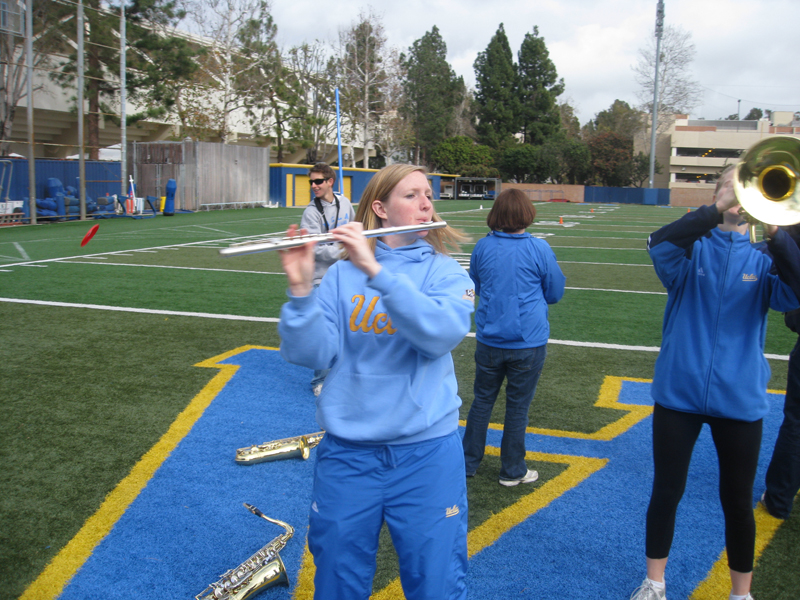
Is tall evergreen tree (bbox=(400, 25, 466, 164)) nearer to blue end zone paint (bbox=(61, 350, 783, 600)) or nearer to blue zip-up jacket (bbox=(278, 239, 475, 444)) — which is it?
blue end zone paint (bbox=(61, 350, 783, 600))

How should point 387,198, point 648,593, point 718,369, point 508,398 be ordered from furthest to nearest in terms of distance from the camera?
point 508,398 < point 648,593 < point 718,369 < point 387,198

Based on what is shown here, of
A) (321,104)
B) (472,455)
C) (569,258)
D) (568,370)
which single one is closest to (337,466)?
(472,455)

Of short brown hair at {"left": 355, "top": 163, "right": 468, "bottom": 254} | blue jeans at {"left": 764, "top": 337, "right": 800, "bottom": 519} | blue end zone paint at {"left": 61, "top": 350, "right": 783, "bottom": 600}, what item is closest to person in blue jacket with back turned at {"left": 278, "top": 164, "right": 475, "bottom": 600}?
short brown hair at {"left": 355, "top": 163, "right": 468, "bottom": 254}

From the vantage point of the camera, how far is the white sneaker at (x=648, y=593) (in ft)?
9.09

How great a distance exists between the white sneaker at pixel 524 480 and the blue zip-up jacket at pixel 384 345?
187 centimetres

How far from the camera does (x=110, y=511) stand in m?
3.55

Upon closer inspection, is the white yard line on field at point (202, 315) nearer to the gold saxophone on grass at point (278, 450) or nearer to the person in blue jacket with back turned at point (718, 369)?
the gold saxophone on grass at point (278, 450)

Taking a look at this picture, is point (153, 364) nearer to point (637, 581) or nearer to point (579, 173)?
point (637, 581)

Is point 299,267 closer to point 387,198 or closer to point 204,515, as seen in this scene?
point 387,198

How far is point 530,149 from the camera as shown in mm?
66250

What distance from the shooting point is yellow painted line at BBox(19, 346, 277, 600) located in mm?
2947

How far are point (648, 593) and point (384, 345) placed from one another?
66.4 inches

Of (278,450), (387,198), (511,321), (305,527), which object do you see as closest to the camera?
(387,198)

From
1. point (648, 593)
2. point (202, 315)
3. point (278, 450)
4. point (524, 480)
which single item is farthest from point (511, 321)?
point (202, 315)
